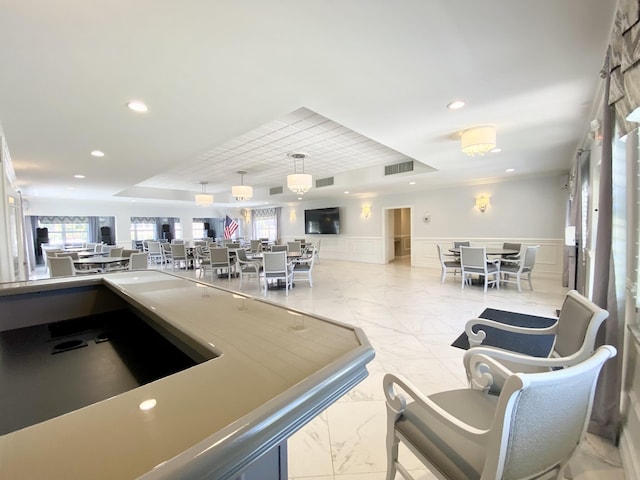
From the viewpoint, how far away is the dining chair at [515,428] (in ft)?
2.69

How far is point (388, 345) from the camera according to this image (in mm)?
3012

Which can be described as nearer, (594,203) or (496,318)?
(594,203)

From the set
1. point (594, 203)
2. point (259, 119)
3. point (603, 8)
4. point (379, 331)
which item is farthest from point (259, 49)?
point (594, 203)

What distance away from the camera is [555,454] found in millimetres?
959

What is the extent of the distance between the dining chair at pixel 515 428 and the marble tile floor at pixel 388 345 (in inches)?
21.7

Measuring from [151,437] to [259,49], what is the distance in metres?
2.03

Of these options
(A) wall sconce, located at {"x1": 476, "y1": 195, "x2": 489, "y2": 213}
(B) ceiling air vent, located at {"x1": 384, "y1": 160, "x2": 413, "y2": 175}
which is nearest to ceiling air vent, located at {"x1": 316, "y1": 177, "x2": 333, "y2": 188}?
(B) ceiling air vent, located at {"x1": 384, "y1": 160, "x2": 413, "y2": 175}

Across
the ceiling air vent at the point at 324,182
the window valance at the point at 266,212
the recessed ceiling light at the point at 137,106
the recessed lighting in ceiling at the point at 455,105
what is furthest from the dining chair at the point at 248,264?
the window valance at the point at 266,212

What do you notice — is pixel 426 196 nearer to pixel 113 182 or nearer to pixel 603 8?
pixel 603 8


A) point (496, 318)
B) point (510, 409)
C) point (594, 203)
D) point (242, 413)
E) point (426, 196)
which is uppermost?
point (426, 196)

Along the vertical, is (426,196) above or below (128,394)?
above

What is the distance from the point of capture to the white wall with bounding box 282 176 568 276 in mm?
6605

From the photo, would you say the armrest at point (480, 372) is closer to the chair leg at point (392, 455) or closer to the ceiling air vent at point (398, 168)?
the chair leg at point (392, 455)

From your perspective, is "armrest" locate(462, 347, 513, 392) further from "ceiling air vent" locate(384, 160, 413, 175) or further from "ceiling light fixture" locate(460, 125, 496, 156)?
"ceiling air vent" locate(384, 160, 413, 175)
